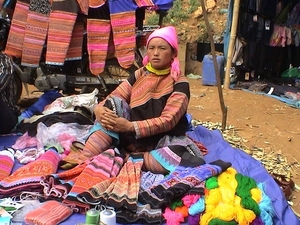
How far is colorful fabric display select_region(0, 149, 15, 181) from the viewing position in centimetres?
278

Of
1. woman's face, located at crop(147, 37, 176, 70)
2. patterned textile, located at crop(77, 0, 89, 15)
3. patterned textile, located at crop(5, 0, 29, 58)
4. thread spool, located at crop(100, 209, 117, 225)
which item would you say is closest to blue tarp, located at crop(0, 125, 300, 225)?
thread spool, located at crop(100, 209, 117, 225)

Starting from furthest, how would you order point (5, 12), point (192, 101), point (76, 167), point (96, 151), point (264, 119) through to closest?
point (192, 101), point (264, 119), point (5, 12), point (96, 151), point (76, 167)

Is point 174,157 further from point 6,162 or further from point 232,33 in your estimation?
point 232,33

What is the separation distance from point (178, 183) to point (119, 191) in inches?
13.2

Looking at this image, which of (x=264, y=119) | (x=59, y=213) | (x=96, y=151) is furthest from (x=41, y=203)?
(x=264, y=119)

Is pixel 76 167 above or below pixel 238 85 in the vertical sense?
above

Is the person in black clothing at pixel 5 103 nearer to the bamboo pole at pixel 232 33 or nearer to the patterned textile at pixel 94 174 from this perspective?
the patterned textile at pixel 94 174

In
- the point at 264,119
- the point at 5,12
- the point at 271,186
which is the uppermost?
the point at 5,12

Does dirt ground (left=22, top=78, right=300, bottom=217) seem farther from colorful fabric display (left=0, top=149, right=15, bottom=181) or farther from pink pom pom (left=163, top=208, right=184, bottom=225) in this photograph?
colorful fabric display (left=0, top=149, right=15, bottom=181)

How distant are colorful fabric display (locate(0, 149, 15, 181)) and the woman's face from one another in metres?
1.19

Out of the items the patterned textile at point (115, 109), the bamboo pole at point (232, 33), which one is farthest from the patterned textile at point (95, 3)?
the bamboo pole at point (232, 33)

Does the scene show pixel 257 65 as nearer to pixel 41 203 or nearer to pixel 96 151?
pixel 96 151

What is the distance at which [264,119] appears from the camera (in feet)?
19.1

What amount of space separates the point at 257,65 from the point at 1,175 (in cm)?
596
